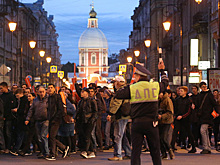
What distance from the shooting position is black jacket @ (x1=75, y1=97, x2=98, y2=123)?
14.9 meters

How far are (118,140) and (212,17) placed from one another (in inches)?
984

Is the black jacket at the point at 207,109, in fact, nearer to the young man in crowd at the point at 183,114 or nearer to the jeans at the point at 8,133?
the young man in crowd at the point at 183,114

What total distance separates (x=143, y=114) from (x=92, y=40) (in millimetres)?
165087

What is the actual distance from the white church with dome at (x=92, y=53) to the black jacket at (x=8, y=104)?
158133 millimetres

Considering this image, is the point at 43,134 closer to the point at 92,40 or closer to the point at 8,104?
the point at 8,104

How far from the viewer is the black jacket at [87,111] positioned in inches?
585

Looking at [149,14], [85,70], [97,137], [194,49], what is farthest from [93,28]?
[97,137]

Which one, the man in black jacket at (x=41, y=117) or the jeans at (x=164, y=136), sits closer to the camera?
the jeans at (x=164, y=136)

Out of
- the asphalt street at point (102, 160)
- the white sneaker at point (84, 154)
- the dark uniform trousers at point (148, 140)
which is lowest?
the asphalt street at point (102, 160)

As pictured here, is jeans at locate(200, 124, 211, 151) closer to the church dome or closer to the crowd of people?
the crowd of people

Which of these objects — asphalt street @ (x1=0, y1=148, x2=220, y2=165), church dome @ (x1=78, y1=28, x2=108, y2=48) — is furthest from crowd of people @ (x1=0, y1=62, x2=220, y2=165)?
church dome @ (x1=78, y1=28, x2=108, y2=48)

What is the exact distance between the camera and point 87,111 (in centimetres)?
1495

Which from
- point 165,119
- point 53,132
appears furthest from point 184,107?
point 53,132

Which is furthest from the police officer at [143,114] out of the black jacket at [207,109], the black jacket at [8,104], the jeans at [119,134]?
the black jacket at [8,104]
